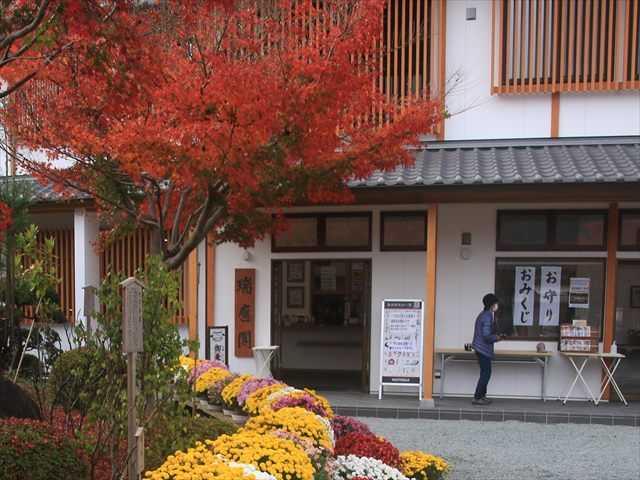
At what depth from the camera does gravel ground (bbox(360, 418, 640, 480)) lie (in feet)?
18.1

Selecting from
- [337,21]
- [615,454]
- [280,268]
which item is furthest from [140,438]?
[280,268]

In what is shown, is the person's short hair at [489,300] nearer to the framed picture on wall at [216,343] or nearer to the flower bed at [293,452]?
the flower bed at [293,452]

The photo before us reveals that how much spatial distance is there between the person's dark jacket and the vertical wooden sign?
371cm

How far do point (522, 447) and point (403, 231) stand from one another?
375 cm

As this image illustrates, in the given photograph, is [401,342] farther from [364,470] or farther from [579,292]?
[364,470]

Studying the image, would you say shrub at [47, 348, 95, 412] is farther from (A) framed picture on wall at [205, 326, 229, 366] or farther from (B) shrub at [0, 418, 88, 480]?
(A) framed picture on wall at [205, 326, 229, 366]

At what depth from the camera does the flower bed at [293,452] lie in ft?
10.2

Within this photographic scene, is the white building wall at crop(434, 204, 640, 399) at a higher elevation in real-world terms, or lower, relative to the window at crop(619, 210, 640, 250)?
lower

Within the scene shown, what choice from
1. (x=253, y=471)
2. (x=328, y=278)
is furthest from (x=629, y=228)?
(x=253, y=471)

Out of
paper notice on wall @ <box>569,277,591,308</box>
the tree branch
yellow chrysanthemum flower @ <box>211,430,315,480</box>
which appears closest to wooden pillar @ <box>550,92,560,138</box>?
paper notice on wall @ <box>569,277,591,308</box>

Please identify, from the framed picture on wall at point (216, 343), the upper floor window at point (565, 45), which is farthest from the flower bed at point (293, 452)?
the upper floor window at point (565, 45)

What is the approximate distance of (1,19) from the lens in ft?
12.0

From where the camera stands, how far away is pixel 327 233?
9.01 metres

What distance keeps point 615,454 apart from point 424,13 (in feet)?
23.0
